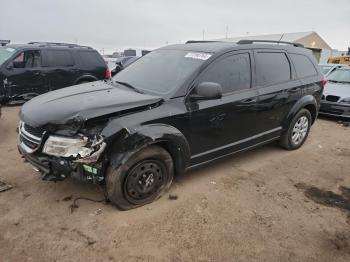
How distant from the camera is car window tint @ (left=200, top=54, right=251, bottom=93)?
3740mm

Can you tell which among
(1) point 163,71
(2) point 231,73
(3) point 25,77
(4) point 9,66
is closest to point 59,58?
(3) point 25,77

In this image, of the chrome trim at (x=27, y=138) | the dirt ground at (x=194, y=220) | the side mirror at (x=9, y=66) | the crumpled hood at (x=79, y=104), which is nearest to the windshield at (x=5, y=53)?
the side mirror at (x=9, y=66)

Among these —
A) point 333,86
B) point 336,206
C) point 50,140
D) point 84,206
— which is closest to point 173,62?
point 50,140

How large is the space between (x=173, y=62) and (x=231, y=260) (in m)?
2.52

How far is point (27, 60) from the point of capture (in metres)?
7.86

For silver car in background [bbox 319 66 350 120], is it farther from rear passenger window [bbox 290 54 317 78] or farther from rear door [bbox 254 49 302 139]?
rear door [bbox 254 49 302 139]

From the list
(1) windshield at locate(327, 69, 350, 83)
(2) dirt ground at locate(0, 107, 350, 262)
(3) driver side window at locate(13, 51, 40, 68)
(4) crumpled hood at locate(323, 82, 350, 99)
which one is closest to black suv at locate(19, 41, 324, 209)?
(2) dirt ground at locate(0, 107, 350, 262)

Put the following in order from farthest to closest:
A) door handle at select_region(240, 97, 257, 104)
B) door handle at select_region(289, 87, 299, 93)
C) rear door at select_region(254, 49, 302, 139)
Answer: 1. door handle at select_region(289, 87, 299, 93)
2. rear door at select_region(254, 49, 302, 139)
3. door handle at select_region(240, 97, 257, 104)

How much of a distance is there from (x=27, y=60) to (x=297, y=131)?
22.7 ft

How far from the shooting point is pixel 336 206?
142 inches

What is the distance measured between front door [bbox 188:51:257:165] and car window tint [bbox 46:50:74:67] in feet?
19.5

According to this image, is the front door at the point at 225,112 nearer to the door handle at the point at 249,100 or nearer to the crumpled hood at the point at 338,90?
the door handle at the point at 249,100

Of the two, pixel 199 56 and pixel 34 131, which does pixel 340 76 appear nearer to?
pixel 199 56

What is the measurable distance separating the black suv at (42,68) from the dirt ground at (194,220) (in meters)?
3.78
